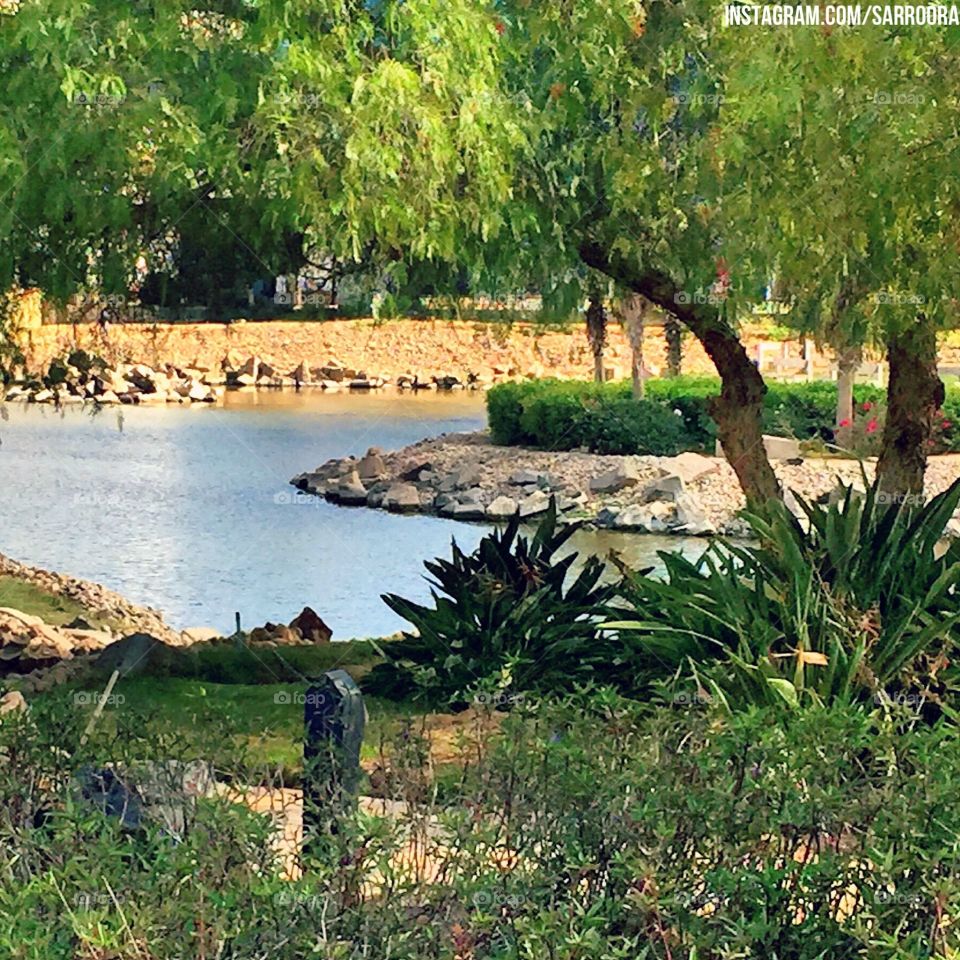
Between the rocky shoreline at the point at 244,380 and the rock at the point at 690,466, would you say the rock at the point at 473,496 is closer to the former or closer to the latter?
the rock at the point at 690,466

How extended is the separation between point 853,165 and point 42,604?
35.5 feet

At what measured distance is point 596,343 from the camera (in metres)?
20.8

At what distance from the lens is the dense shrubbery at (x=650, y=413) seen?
89.0 feet

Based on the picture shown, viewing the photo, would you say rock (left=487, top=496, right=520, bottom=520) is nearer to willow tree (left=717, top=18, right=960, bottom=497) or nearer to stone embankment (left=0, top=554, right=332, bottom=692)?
stone embankment (left=0, top=554, right=332, bottom=692)

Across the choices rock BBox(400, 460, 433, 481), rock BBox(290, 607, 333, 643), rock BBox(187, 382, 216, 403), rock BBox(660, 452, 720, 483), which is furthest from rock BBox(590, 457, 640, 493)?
rock BBox(187, 382, 216, 403)

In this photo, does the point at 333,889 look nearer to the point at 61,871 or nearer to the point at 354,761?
the point at 61,871

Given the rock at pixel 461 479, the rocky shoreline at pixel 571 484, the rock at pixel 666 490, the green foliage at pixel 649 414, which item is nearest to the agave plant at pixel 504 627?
the rocky shoreline at pixel 571 484

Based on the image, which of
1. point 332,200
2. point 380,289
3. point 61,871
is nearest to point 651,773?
point 61,871

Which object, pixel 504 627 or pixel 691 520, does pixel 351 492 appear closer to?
pixel 691 520

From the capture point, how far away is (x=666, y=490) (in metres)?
23.4

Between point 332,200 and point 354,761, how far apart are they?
7.31 ft

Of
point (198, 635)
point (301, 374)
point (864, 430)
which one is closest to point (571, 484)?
point (864, 430)

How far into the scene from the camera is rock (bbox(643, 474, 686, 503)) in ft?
76.2

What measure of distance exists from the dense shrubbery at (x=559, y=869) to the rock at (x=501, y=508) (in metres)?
19.7
